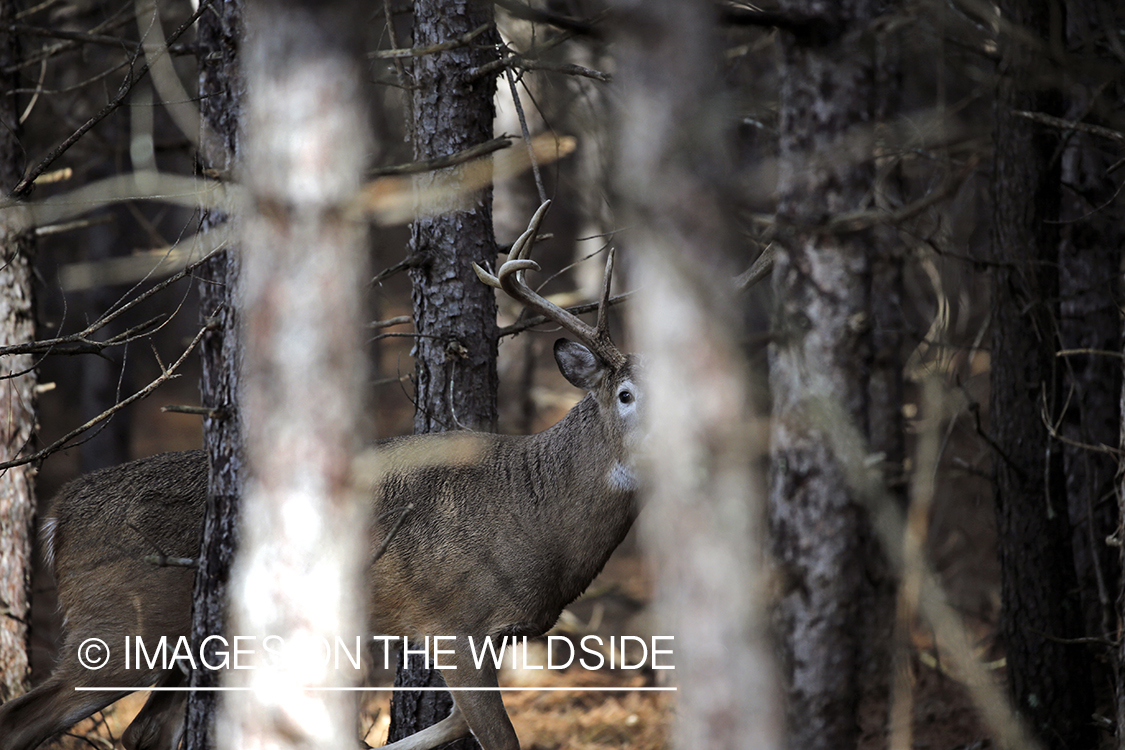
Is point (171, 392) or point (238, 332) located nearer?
point (238, 332)

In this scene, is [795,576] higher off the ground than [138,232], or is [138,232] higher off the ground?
[138,232]

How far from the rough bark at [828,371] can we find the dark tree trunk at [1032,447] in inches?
29.7

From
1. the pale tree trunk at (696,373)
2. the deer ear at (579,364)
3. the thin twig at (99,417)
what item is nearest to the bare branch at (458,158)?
the deer ear at (579,364)

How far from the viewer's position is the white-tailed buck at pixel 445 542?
513 cm

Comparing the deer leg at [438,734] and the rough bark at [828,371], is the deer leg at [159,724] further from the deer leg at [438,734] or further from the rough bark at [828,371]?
the rough bark at [828,371]

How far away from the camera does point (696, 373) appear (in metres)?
2.88

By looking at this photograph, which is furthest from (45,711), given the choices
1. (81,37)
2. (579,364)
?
(81,37)

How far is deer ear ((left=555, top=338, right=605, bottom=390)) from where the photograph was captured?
551 cm

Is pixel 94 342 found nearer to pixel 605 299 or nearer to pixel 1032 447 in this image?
pixel 605 299

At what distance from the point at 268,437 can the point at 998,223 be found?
4303 millimetres

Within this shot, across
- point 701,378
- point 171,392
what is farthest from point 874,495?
point 171,392

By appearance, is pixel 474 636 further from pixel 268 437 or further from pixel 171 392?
pixel 171 392

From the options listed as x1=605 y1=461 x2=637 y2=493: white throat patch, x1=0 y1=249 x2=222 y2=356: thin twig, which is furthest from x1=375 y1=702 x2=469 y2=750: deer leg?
x1=0 y1=249 x2=222 y2=356: thin twig

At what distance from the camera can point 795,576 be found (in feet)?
22.4
